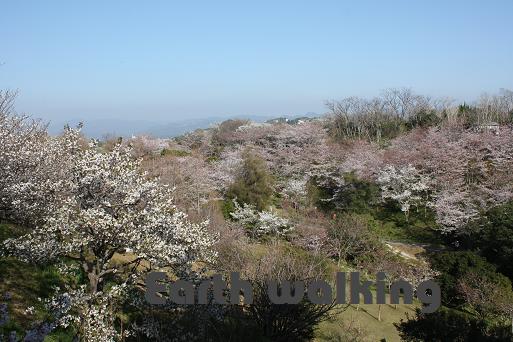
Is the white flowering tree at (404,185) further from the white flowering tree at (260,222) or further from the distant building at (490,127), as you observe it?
the distant building at (490,127)

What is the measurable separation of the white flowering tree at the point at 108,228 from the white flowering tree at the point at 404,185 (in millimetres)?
25704

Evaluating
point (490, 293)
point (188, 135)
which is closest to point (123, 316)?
point (490, 293)

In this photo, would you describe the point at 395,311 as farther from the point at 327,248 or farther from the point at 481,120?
the point at 481,120

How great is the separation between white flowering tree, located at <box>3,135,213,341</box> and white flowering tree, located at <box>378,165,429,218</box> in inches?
1012

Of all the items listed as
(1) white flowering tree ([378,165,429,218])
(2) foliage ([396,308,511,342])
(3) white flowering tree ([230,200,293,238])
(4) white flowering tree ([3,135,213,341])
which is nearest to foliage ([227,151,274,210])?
(3) white flowering tree ([230,200,293,238])

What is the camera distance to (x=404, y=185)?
33.0 metres

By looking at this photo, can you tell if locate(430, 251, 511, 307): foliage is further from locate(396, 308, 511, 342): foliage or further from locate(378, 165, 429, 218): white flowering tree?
locate(378, 165, 429, 218): white flowering tree

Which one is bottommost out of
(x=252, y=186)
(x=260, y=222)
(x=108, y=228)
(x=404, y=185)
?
(x=260, y=222)

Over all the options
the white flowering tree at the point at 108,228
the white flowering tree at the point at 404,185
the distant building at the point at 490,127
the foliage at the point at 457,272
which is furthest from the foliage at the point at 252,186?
the distant building at the point at 490,127

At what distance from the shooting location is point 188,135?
59.5 m

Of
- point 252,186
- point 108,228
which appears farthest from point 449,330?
point 252,186

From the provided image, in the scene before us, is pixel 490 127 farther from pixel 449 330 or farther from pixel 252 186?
pixel 449 330

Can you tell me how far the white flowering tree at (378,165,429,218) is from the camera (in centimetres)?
3212

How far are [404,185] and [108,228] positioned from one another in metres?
28.7
